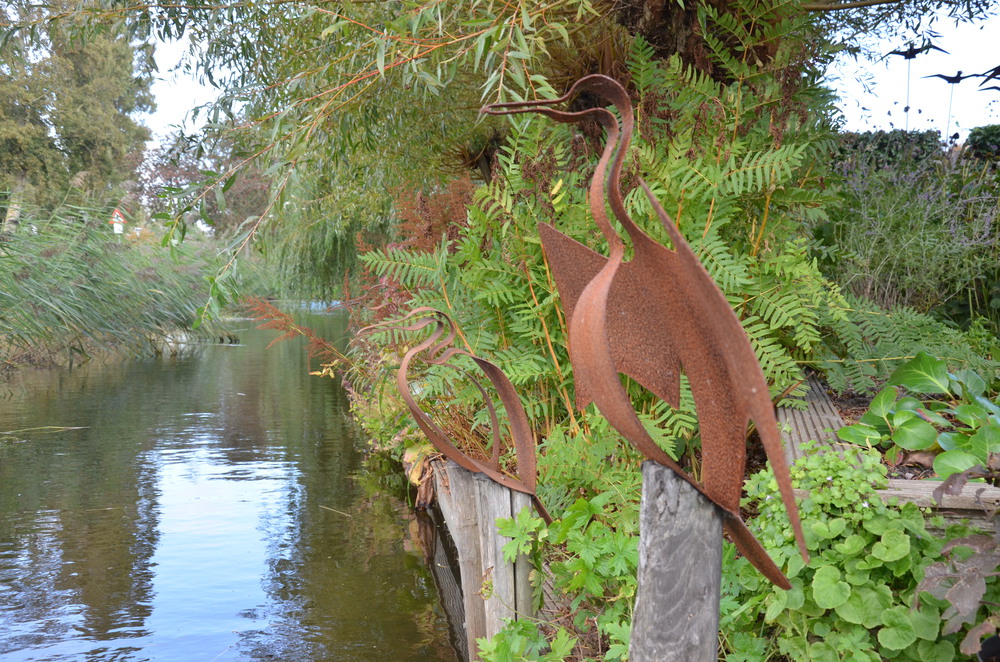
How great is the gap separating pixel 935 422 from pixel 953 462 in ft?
1.45

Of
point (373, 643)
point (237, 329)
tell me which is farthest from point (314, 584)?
point (237, 329)

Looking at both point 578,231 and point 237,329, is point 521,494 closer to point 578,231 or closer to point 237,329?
point 578,231

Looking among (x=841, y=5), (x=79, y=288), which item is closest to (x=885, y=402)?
(x=841, y=5)

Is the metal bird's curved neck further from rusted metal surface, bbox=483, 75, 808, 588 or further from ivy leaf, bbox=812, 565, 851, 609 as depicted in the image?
ivy leaf, bbox=812, 565, 851, 609

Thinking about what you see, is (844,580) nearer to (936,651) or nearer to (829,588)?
(829,588)

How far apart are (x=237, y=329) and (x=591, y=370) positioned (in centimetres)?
2288

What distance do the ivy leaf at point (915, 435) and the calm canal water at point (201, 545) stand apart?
7.42 ft

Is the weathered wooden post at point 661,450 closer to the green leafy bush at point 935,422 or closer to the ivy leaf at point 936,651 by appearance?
the ivy leaf at point 936,651

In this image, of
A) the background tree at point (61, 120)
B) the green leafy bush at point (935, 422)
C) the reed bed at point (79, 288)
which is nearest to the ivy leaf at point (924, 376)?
the green leafy bush at point (935, 422)

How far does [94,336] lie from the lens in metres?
9.98

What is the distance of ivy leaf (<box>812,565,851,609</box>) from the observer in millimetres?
2158

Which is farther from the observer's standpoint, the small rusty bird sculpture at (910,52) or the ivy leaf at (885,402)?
the small rusty bird sculpture at (910,52)

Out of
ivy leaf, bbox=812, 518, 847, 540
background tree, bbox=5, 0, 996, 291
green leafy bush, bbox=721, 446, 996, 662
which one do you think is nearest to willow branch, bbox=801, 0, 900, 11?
background tree, bbox=5, 0, 996, 291

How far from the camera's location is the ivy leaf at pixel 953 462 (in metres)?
2.32
